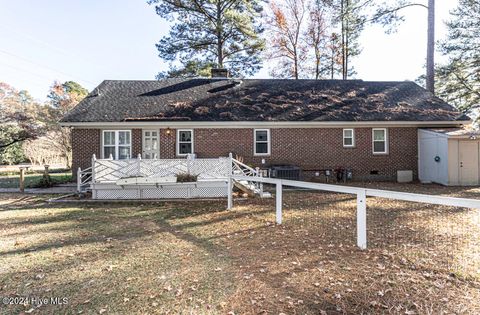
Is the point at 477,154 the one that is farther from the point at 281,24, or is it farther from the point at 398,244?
the point at 281,24

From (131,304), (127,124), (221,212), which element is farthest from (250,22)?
(131,304)

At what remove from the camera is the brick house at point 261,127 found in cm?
1320

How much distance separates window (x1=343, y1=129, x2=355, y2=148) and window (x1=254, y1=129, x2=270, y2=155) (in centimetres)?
414

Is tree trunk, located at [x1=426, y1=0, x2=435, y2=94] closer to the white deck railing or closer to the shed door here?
the shed door

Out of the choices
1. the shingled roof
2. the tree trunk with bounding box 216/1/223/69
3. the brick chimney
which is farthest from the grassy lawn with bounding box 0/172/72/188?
the tree trunk with bounding box 216/1/223/69

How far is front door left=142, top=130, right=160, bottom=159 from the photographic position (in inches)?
526

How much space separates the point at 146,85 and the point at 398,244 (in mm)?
15676

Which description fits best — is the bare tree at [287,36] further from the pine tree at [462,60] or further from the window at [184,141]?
the window at [184,141]

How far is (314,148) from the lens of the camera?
14.1 m

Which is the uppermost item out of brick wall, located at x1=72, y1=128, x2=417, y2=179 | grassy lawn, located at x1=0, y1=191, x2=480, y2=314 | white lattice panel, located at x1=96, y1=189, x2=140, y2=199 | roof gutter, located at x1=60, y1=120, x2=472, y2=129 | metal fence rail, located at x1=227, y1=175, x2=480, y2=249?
roof gutter, located at x1=60, y1=120, x2=472, y2=129

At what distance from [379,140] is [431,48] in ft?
29.4

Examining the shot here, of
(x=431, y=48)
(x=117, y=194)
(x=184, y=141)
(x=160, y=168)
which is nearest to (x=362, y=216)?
(x=160, y=168)

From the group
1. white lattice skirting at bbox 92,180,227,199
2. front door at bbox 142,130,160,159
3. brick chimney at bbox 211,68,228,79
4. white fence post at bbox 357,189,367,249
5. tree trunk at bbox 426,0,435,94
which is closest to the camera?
white fence post at bbox 357,189,367,249

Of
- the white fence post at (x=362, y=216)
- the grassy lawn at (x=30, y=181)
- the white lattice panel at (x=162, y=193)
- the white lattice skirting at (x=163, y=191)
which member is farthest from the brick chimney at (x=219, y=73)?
the white fence post at (x=362, y=216)
